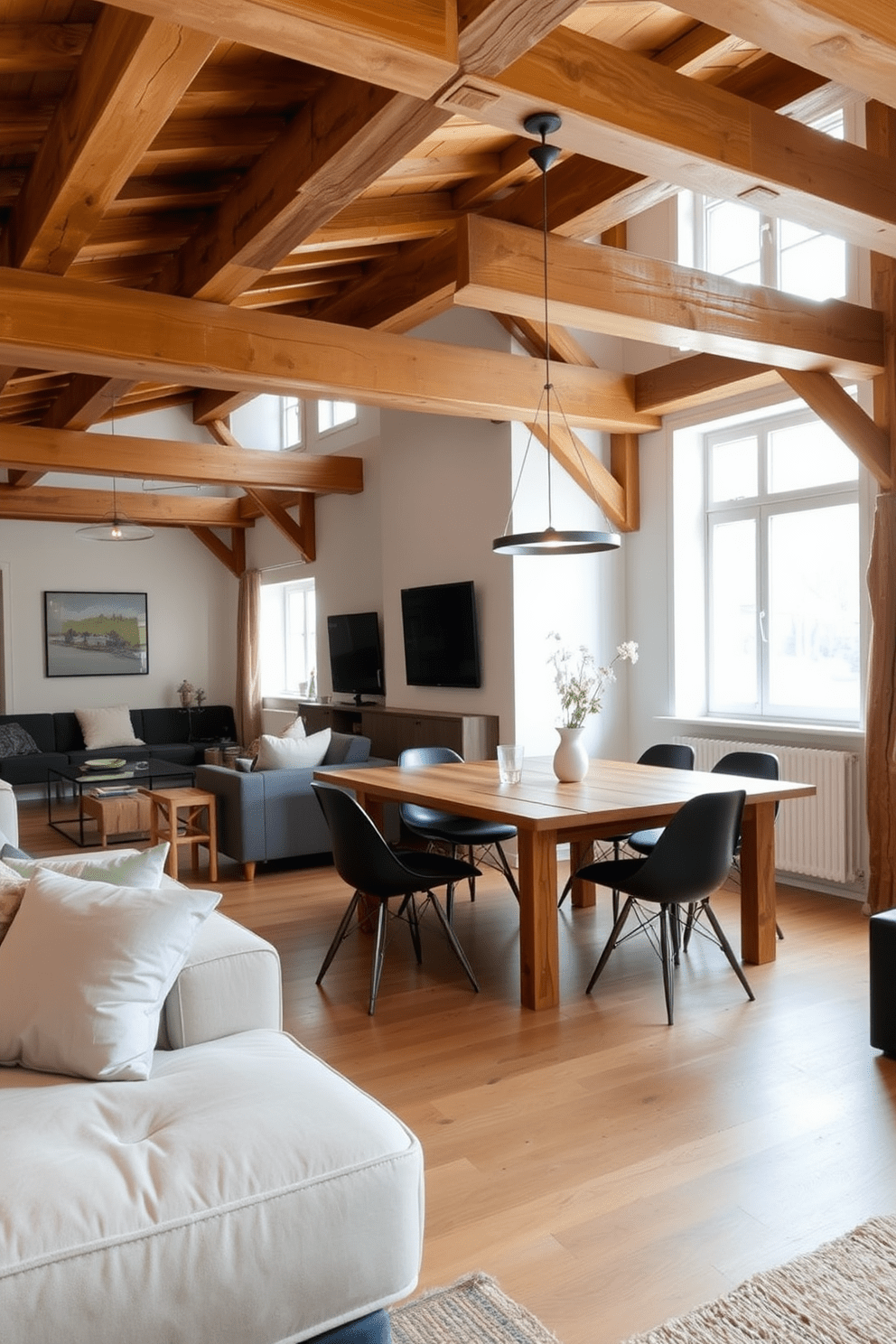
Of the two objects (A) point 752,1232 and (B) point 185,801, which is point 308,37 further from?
(B) point 185,801

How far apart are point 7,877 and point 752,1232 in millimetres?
1875

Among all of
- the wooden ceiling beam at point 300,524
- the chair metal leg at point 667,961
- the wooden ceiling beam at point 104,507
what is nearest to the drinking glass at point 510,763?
the chair metal leg at point 667,961

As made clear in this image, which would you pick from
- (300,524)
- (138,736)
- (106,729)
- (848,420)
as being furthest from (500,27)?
(138,736)

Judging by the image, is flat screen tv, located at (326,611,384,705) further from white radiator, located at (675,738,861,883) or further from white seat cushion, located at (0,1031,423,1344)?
white seat cushion, located at (0,1031,423,1344)

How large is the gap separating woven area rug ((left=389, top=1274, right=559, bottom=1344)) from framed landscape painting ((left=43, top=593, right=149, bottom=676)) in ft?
30.7

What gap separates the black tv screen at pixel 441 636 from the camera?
648 centimetres

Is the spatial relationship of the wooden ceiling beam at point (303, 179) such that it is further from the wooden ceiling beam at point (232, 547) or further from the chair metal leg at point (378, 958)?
the wooden ceiling beam at point (232, 547)

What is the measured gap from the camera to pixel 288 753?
20.0ft

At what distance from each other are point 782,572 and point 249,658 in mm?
6158

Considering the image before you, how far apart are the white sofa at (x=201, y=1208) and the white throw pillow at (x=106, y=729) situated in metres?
8.12

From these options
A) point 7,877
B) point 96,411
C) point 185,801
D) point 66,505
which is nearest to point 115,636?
point 66,505

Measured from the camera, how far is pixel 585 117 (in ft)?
8.41

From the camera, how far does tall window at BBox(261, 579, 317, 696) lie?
10062 millimetres

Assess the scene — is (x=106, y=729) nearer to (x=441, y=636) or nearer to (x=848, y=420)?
(x=441, y=636)
